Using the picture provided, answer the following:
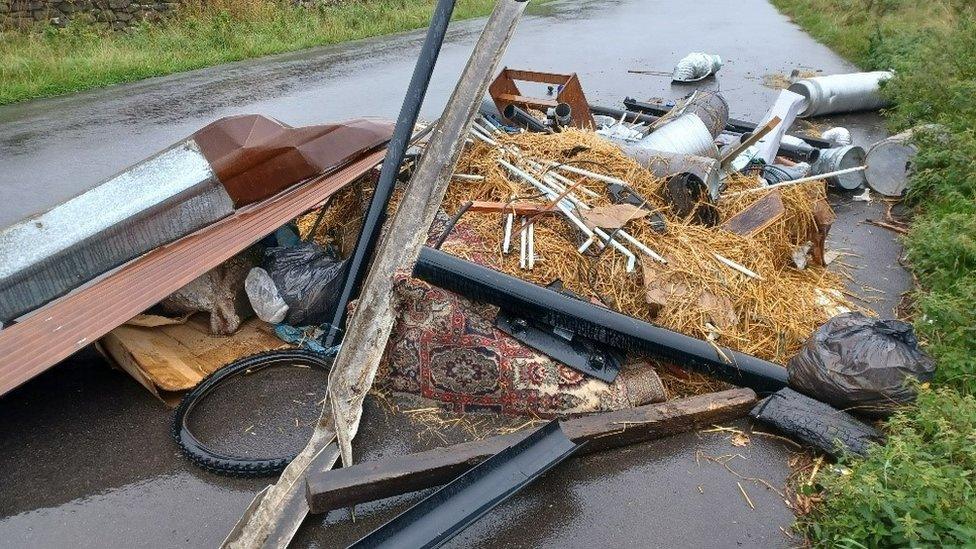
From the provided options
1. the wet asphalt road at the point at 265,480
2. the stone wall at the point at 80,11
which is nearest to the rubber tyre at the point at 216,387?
the wet asphalt road at the point at 265,480

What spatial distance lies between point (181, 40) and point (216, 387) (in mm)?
11539

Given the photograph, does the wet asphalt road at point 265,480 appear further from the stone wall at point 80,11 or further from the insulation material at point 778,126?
the stone wall at point 80,11

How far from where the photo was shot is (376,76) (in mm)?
11773

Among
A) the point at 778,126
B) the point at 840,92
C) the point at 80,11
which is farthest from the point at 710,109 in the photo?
the point at 80,11

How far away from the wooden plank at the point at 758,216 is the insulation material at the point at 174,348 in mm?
3646

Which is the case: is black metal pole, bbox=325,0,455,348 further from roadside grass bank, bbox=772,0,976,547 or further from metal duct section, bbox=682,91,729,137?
metal duct section, bbox=682,91,729,137

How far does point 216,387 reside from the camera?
4188 millimetres

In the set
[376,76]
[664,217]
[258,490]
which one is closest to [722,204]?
[664,217]

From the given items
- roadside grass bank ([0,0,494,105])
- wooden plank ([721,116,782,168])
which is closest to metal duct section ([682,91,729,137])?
wooden plank ([721,116,782,168])

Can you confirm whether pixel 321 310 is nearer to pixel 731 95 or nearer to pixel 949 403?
pixel 949 403

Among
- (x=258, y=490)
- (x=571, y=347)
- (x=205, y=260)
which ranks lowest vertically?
(x=258, y=490)

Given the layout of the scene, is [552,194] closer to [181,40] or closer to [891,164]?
[891,164]

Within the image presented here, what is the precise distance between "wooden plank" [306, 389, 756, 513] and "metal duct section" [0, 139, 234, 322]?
220 centimetres

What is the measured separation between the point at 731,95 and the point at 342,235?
337 inches
